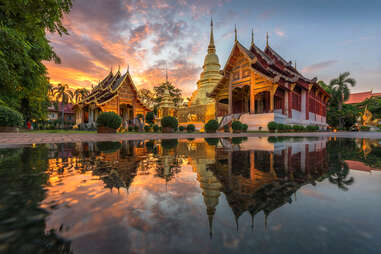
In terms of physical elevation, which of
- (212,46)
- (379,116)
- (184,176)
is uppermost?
(212,46)

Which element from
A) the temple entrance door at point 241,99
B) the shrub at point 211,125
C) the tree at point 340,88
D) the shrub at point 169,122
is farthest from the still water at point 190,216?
the tree at point 340,88

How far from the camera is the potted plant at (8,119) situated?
10.8m

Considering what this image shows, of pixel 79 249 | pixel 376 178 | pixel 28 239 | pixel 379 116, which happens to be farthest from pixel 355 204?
pixel 379 116

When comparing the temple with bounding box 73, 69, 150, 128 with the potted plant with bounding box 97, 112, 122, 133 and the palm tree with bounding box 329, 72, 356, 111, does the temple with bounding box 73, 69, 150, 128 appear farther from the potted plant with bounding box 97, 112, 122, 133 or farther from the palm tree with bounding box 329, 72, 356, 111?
the palm tree with bounding box 329, 72, 356, 111

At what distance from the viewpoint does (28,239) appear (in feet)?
2.05

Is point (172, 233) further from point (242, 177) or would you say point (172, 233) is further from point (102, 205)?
point (242, 177)

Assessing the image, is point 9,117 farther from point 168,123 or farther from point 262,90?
point 262,90

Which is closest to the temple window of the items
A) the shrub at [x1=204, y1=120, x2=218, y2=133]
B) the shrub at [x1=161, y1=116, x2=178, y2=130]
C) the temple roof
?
the shrub at [x1=204, y1=120, x2=218, y2=133]

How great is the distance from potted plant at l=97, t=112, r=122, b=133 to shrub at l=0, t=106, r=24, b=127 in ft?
16.7

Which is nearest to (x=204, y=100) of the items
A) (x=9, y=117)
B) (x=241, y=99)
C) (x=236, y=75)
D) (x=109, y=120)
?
(x=241, y=99)

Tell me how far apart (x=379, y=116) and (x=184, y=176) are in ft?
166

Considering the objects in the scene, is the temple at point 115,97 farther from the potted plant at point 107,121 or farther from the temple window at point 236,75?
the temple window at point 236,75

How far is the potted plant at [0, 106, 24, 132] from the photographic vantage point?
10758 millimetres

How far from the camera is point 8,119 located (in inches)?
442
